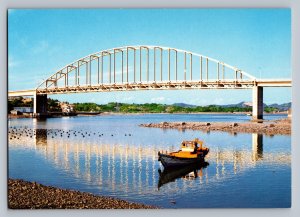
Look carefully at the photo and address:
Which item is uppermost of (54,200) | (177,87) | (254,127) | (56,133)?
(177,87)

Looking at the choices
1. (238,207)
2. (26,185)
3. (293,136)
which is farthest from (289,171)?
(26,185)

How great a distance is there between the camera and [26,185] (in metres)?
5.07

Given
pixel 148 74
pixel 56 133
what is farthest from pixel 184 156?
pixel 56 133

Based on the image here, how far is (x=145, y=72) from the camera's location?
644cm

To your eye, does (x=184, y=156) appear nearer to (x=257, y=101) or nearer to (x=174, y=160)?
(x=174, y=160)

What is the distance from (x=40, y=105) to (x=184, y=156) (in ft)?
8.48

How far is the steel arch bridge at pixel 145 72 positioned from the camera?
5.83 meters

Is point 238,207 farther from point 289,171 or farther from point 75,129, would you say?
point 75,129

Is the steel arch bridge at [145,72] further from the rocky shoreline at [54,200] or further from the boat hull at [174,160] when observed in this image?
the rocky shoreline at [54,200]

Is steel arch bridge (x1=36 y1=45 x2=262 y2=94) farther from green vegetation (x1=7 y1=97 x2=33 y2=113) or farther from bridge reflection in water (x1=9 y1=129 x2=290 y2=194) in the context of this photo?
bridge reflection in water (x1=9 y1=129 x2=290 y2=194)

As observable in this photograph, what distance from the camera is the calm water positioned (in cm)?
504

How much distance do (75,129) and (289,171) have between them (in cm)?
443

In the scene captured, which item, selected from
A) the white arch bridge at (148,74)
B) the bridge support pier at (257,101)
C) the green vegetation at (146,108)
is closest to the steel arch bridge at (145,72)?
the white arch bridge at (148,74)

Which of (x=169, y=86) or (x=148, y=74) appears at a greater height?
(x=148, y=74)
